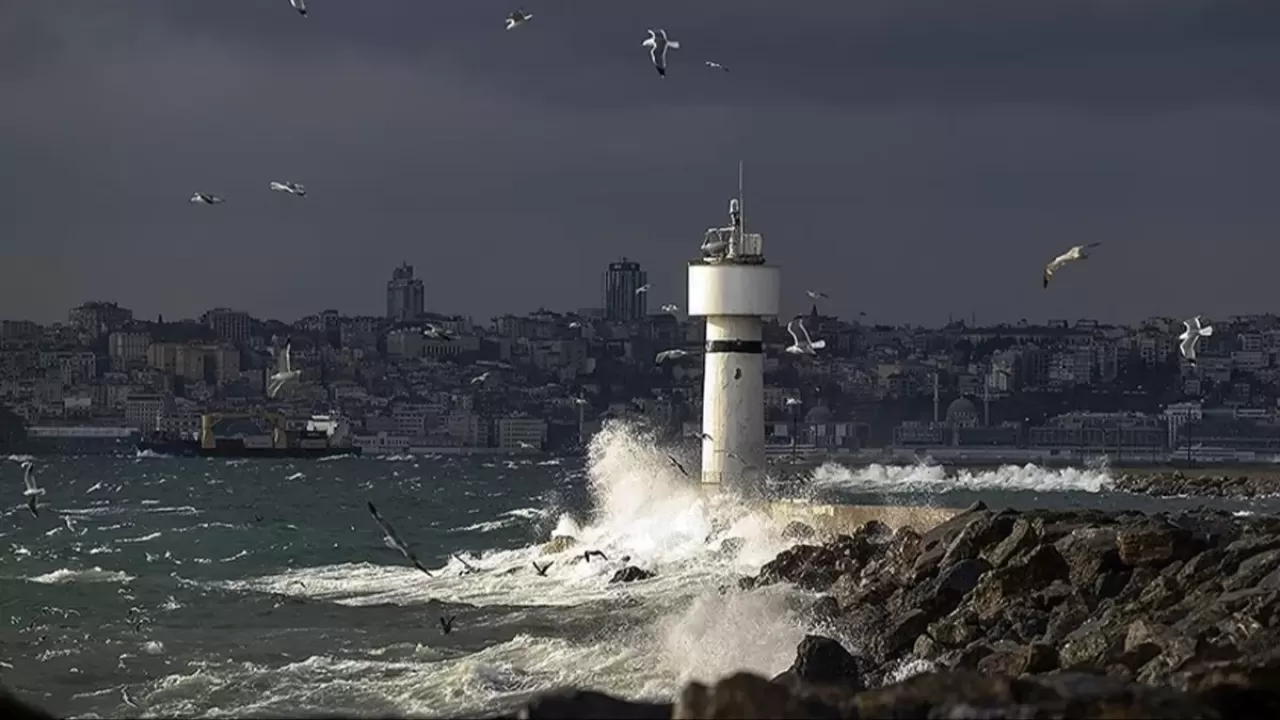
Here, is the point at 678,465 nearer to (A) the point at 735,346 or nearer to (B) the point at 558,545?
(B) the point at 558,545

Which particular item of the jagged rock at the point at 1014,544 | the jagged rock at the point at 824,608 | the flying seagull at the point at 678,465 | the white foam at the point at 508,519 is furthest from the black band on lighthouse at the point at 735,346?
the white foam at the point at 508,519

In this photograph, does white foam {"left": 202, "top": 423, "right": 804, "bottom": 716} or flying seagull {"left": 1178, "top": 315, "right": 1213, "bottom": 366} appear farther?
flying seagull {"left": 1178, "top": 315, "right": 1213, "bottom": 366}

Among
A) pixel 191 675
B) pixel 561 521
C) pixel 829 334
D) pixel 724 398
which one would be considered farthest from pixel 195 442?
pixel 191 675

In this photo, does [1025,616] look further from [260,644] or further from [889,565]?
[260,644]

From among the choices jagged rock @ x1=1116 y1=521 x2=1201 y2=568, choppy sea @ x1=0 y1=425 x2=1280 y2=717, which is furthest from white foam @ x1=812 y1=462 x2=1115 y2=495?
jagged rock @ x1=1116 y1=521 x2=1201 y2=568

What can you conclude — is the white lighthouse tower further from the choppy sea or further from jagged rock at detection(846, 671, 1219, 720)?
jagged rock at detection(846, 671, 1219, 720)
